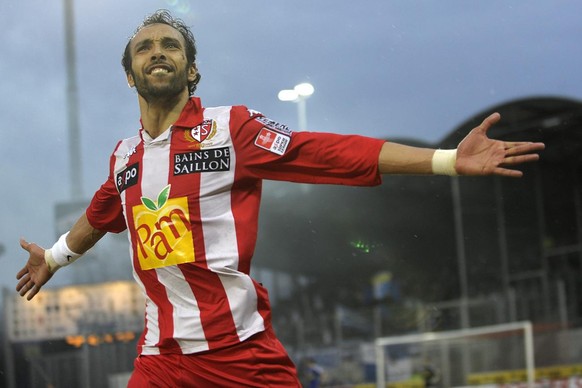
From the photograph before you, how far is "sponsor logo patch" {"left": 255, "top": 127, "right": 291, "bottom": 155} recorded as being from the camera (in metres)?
2.83

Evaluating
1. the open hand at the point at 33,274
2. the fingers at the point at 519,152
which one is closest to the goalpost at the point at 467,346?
the open hand at the point at 33,274

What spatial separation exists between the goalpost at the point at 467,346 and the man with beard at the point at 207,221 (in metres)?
10.1

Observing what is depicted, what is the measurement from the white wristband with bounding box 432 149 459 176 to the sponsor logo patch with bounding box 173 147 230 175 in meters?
0.66

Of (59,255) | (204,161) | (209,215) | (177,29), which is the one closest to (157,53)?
(177,29)

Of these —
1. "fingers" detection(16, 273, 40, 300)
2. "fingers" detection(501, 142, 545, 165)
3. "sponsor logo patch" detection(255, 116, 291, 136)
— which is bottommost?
"fingers" detection(16, 273, 40, 300)

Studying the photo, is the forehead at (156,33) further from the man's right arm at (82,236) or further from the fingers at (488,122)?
the fingers at (488,122)

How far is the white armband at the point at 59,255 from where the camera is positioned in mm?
3518

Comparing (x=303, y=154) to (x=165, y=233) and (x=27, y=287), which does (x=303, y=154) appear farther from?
(x=27, y=287)

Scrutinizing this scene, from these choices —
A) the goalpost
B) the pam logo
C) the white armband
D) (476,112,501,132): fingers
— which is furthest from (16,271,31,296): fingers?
the goalpost

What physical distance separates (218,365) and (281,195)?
11767mm

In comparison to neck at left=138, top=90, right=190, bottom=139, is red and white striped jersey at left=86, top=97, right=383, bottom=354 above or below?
below

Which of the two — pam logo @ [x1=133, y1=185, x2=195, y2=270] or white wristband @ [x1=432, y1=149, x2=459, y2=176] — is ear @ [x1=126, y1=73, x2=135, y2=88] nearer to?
pam logo @ [x1=133, y1=185, x2=195, y2=270]

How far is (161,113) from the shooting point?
3.05 meters

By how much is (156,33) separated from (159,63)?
0.41 feet
